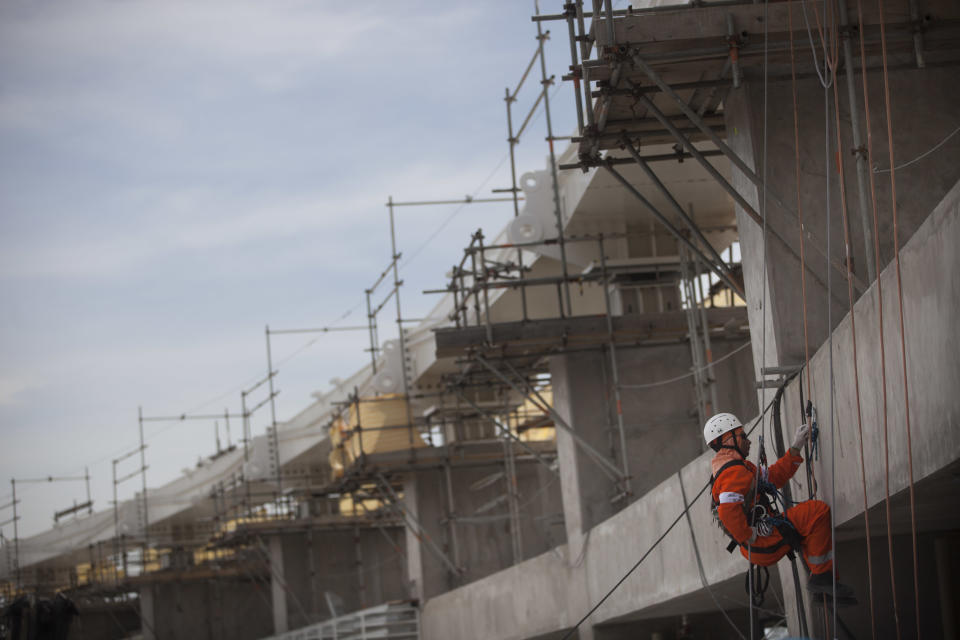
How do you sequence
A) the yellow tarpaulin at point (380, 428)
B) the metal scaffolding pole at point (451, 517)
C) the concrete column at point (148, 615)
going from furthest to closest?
the concrete column at point (148, 615) → the metal scaffolding pole at point (451, 517) → the yellow tarpaulin at point (380, 428)

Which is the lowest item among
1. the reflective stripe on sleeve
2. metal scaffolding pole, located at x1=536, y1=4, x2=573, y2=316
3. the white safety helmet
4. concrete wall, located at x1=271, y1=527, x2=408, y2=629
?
concrete wall, located at x1=271, y1=527, x2=408, y2=629

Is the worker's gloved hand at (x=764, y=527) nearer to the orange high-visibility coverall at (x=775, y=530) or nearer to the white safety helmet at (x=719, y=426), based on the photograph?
the orange high-visibility coverall at (x=775, y=530)

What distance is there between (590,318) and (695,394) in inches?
83.5

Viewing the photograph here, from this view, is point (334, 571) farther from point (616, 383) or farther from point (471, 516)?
point (616, 383)

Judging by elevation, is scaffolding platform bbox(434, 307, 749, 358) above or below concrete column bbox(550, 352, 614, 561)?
above

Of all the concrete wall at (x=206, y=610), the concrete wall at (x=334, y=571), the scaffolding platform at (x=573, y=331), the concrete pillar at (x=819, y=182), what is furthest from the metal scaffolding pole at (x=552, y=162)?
the concrete wall at (x=206, y=610)

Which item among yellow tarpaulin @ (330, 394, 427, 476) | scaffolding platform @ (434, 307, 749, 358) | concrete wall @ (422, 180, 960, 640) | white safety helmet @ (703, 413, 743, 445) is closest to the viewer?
concrete wall @ (422, 180, 960, 640)

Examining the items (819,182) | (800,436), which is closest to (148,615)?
(819,182)

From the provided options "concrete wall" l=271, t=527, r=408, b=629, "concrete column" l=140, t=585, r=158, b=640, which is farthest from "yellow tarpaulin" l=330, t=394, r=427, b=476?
"concrete column" l=140, t=585, r=158, b=640

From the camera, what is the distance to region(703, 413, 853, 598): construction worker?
8.38 m

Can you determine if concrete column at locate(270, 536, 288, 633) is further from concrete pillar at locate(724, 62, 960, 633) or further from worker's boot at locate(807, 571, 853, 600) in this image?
worker's boot at locate(807, 571, 853, 600)

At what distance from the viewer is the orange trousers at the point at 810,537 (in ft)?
A: 27.6

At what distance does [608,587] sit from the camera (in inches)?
646

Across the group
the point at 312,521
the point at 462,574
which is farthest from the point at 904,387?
the point at 312,521
